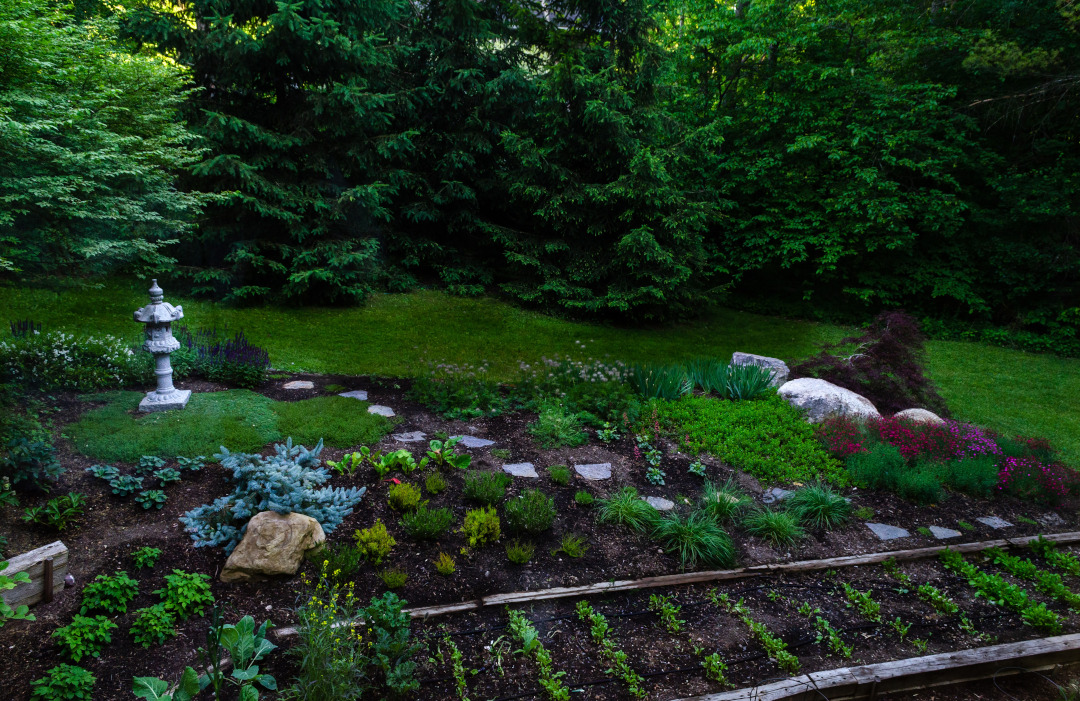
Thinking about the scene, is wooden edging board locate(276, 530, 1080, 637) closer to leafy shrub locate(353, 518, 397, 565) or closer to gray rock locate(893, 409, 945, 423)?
leafy shrub locate(353, 518, 397, 565)

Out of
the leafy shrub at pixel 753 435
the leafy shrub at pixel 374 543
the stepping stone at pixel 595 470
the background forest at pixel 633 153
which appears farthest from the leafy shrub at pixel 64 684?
the background forest at pixel 633 153

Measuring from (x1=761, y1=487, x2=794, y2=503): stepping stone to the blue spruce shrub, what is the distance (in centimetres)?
315

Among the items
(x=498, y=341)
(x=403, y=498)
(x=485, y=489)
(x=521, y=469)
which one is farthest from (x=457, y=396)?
(x=498, y=341)

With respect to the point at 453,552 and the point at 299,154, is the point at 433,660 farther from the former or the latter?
the point at 299,154

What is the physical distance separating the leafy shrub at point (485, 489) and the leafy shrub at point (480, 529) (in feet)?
0.94

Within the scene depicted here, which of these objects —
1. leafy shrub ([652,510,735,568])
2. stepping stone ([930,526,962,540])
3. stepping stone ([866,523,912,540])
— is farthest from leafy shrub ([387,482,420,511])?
stepping stone ([930,526,962,540])

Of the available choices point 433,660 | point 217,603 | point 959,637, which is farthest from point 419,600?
point 959,637

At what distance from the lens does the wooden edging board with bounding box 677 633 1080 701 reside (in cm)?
246

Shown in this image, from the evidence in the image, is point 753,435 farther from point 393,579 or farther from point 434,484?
point 393,579

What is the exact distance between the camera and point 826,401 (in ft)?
19.1

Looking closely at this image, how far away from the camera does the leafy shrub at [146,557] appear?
2.80 m

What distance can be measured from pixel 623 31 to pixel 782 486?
9.19 meters

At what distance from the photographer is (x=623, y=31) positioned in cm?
1017

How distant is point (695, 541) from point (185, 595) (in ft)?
9.56
